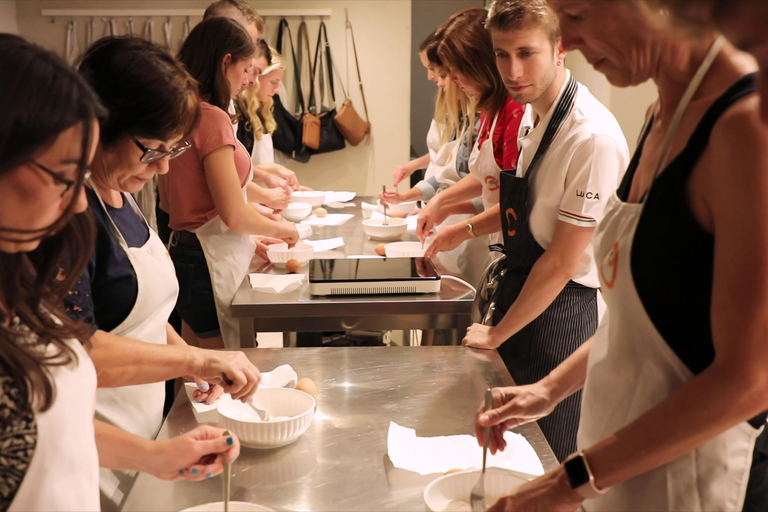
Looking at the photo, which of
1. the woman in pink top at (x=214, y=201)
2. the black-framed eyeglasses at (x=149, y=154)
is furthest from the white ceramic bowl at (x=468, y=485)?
the woman in pink top at (x=214, y=201)

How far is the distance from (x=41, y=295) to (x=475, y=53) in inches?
73.0

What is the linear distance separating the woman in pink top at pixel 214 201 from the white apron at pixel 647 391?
5.13 feet

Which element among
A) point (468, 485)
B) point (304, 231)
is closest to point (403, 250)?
point (304, 231)

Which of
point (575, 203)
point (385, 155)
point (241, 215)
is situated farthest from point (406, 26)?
point (575, 203)

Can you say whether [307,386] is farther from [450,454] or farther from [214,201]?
[214,201]

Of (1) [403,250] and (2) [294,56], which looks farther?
(2) [294,56]

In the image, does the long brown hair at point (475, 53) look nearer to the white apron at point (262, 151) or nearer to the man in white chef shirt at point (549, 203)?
the man in white chef shirt at point (549, 203)

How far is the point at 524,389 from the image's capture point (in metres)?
1.31

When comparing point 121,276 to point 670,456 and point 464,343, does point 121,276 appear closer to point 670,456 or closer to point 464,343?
point 464,343

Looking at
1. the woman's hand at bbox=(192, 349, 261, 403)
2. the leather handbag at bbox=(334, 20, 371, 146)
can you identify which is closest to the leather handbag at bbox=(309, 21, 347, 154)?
the leather handbag at bbox=(334, 20, 371, 146)

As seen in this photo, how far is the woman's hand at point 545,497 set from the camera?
0.98m

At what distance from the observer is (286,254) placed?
2.71 m

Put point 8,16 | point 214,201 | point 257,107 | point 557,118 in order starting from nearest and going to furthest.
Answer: point 557,118
point 214,201
point 257,107
point 8,16

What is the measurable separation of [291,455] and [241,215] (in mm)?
1247
